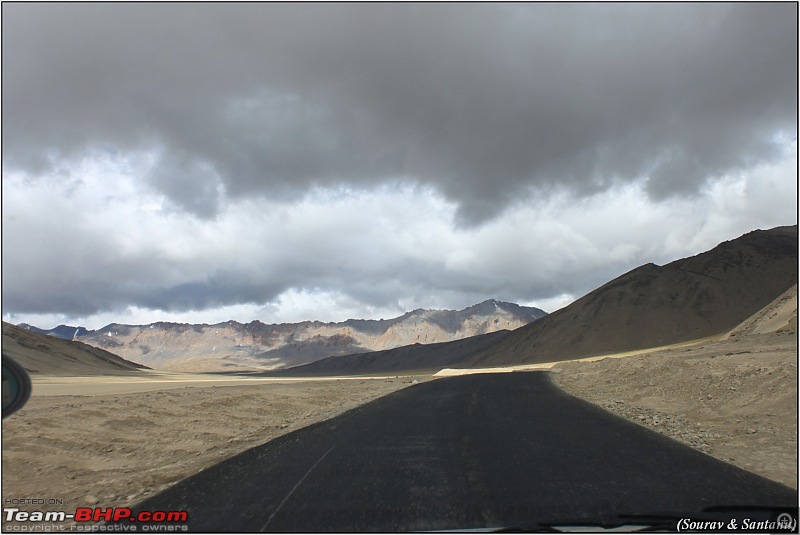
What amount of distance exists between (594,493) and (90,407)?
1671 cm

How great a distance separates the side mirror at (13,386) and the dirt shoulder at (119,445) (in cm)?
460

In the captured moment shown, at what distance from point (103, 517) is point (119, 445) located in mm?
6655

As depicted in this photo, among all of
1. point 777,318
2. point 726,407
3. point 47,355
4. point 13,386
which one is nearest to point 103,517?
point 13,386

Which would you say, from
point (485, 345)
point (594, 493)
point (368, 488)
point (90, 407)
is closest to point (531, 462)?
point (594, 493)

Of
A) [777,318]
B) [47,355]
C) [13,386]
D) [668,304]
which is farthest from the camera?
[668,304]

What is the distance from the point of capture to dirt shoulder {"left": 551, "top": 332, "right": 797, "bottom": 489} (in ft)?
34.3

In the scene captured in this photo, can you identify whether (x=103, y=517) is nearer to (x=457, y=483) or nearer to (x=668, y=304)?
(x=457, y=483)

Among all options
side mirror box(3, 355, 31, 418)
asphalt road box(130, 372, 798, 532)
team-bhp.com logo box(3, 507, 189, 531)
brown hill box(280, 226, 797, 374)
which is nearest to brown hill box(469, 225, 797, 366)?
brown hill box(280, 226, 797, 374)

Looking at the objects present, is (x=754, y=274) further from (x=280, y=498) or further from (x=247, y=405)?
(x=280, y=498)

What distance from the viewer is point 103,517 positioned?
7.35 meters

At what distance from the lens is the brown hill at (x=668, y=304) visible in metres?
117

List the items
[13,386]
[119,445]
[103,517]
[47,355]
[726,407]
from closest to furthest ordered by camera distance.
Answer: [13,386] → [103,517] → [119,445] → [726,407] → [47,355]

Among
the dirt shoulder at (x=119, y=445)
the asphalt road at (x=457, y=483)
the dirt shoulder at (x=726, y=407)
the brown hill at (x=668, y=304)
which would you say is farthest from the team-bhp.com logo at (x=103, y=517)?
the brown hill at (x=668, y=304)

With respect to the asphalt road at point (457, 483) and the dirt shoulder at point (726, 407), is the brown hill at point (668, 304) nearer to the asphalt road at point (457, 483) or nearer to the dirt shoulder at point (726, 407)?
the dirt shoulder at point (726, 407)
